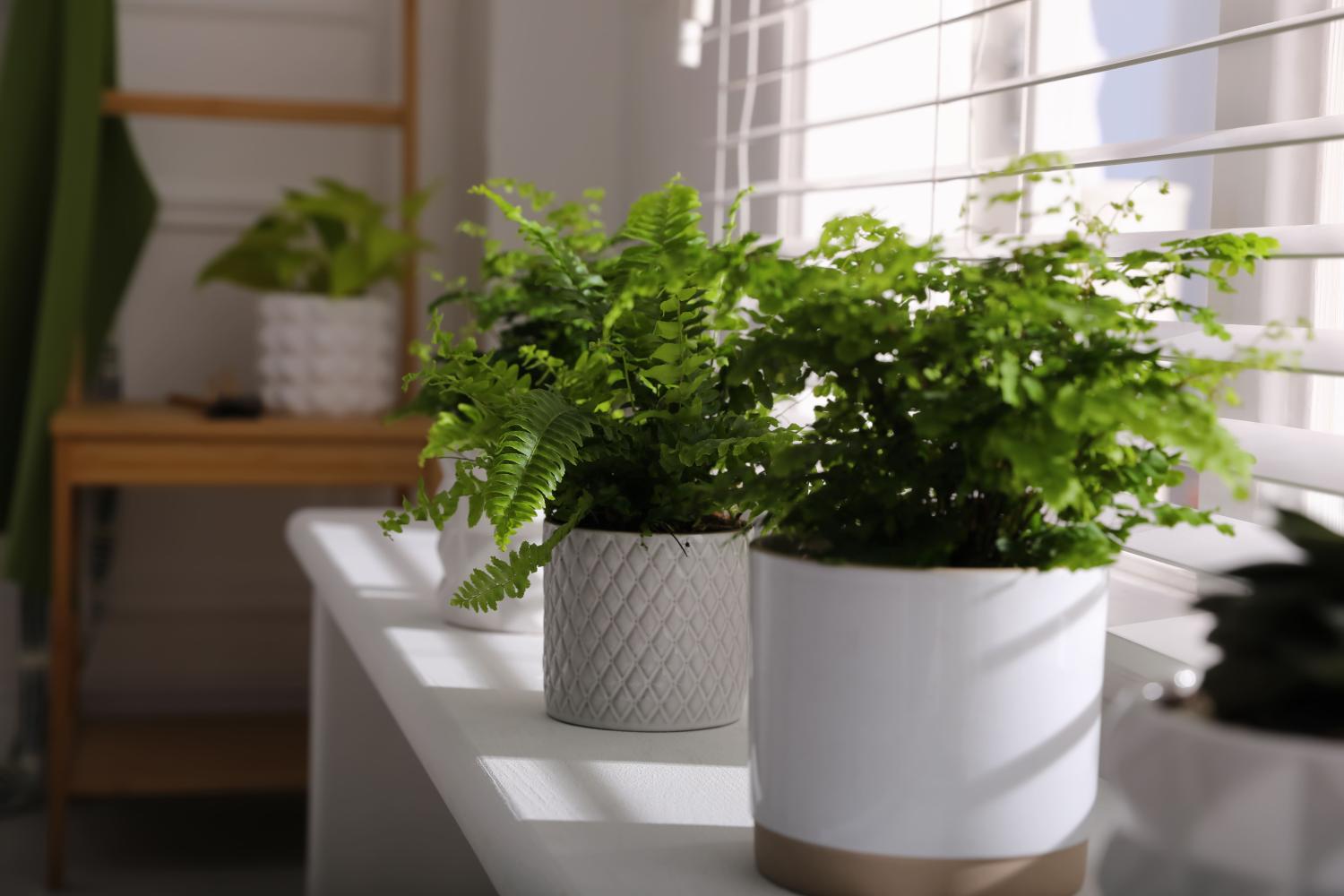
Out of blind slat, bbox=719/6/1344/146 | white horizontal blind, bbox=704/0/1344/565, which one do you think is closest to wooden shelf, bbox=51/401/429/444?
white horizontal blind, bbox=704/0/1344/565

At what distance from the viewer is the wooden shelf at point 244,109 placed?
2.20 m

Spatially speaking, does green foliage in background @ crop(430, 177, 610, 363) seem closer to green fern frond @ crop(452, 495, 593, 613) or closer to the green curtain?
green fern frond @ crop(452, 495, 593, 613)

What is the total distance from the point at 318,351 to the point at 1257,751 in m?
1.98

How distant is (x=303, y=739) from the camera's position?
237 cm

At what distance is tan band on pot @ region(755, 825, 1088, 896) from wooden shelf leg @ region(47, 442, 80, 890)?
1798 millimetres

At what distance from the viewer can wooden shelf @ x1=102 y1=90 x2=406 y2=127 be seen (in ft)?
7.22

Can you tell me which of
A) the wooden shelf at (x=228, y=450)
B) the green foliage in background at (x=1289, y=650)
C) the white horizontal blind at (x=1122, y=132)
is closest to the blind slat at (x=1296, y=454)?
the white horizontal blind at (x=1122, y=132)

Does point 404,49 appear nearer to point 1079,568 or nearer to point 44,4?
point 44,4

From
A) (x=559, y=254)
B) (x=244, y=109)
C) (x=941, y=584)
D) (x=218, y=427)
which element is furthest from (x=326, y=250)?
(x=941, y=584)

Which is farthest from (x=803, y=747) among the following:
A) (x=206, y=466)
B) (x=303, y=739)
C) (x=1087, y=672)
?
(x=303, y=739)

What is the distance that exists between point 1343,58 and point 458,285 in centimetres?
65

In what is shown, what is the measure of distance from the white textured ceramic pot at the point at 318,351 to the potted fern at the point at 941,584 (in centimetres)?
175

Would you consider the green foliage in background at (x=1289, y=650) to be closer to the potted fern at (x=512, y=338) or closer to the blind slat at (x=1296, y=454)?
the blind slat at (x=1296, y=454)

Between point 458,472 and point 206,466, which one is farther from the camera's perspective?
point 206,466
